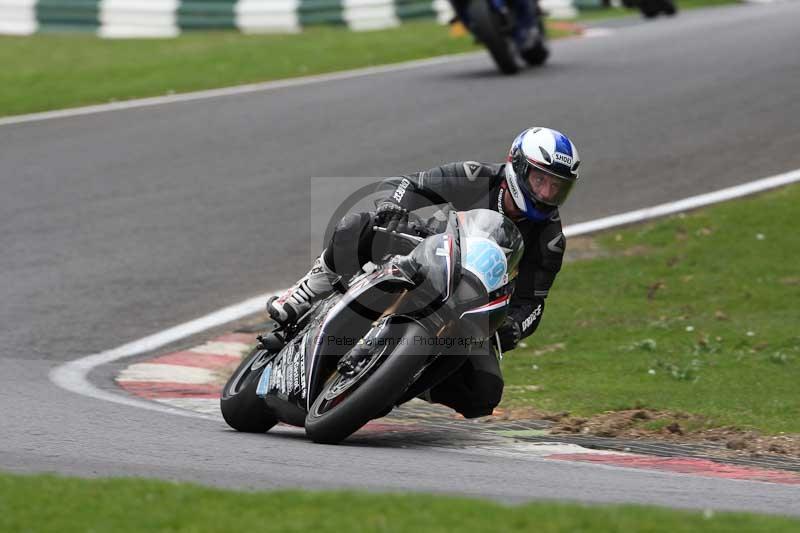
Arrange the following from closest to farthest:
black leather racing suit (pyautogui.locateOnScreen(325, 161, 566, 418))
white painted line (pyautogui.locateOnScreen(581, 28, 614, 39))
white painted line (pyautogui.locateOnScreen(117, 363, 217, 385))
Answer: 1. black leather racing suit (pyautogui.locateOnScreen(325, 161, 566, 418))
2. white painted line (pyautogui.locateOnScreen(117, 363, 217, 385))
3. white painted line (pyautogui.locateOnScreen(581, 28, 614, 39))

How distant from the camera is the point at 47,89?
51.5 feet

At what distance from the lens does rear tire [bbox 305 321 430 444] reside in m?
5.65

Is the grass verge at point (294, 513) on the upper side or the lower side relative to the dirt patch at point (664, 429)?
lower

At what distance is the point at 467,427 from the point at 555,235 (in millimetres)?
1106

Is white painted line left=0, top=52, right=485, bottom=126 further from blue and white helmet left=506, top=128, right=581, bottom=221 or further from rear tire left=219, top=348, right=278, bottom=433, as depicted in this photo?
blue and white helmet left=506, top=128, right=581, bottom=221

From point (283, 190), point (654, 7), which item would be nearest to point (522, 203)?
point (283, 190)

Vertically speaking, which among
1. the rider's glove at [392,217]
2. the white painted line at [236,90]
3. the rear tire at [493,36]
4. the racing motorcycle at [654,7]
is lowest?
the rider's glove at [392,217]

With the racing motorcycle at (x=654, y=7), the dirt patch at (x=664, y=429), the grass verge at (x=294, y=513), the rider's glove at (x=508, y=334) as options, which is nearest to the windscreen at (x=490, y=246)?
the rider's glove at (x=508, y=334)

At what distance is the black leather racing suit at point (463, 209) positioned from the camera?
20.5ft

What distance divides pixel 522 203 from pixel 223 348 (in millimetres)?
2785

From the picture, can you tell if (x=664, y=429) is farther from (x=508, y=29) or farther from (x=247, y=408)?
(x=508, y=29)

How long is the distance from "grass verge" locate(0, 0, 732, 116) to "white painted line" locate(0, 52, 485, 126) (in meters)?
0.21

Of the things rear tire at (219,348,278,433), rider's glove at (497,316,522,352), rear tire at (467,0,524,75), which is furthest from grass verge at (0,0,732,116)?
rider's glove at (497,316,522,352)

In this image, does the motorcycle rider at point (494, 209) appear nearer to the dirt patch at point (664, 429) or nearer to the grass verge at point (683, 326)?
the dirt patch at point (664, 429)
